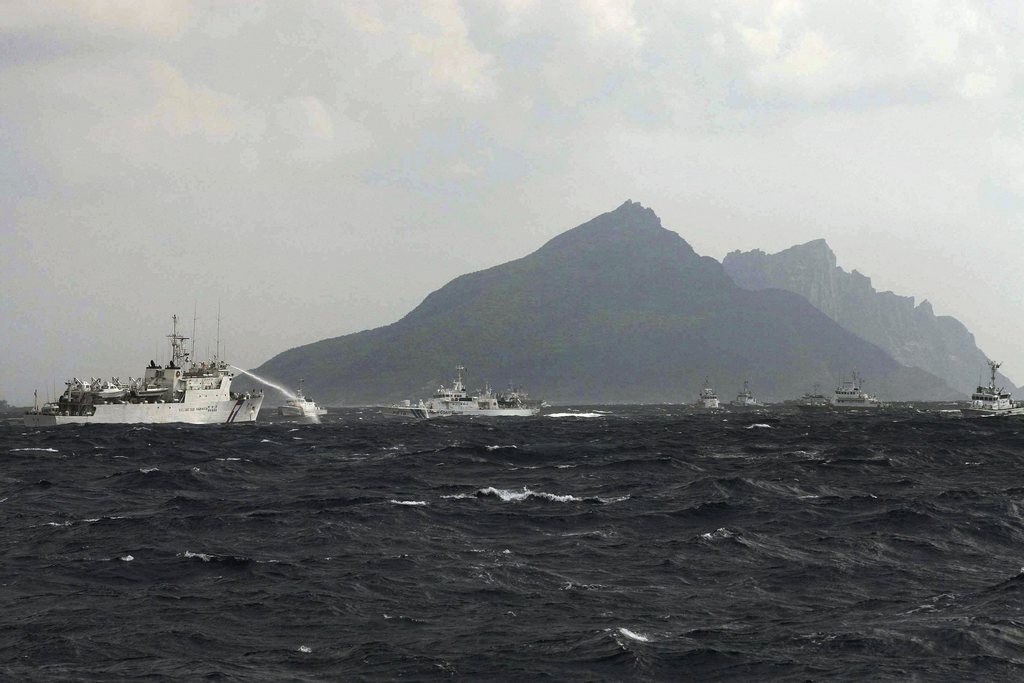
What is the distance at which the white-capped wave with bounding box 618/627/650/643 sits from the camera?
29.0 meters

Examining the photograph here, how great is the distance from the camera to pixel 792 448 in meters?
109

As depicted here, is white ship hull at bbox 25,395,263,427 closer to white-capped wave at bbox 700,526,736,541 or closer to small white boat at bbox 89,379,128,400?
small white boat at bbox 89,379,128,400

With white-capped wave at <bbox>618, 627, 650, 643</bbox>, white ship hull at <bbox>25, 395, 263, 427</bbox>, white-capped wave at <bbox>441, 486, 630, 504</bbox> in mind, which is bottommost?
white-capped wave at <bbox>618, 627, 650, 643</bbox>

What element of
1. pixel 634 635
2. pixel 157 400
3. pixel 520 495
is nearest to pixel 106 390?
pixel 157 400

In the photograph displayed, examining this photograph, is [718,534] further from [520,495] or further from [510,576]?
[520,495]

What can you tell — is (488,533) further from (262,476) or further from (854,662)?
(262,476)

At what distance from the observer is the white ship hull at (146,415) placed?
168625 mm

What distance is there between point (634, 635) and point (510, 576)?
863 cm

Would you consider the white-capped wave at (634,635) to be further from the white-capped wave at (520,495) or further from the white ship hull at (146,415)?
the white ship hull at (146,415)

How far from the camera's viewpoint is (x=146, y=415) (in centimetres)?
16888

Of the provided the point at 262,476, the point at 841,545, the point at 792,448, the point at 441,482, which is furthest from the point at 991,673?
the point at 792,448

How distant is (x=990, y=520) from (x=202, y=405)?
148 m

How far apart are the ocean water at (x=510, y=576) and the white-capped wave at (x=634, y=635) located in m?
0.07

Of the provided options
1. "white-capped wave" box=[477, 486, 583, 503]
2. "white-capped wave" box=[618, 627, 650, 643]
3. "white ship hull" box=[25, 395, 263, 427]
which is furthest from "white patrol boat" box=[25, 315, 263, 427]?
"white-capped wave" box=[618, 627, 650, 643]
